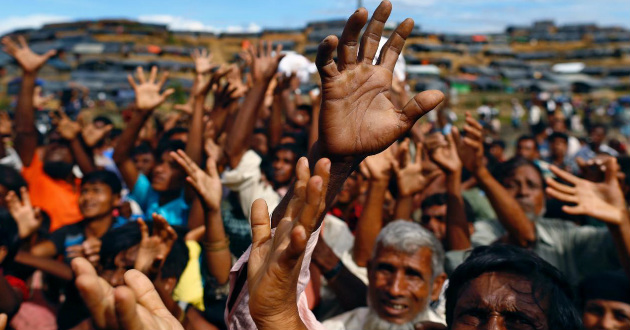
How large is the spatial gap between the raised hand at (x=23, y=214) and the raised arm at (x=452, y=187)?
236 centimetres

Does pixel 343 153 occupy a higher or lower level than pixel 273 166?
higher

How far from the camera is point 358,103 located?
5.10ft

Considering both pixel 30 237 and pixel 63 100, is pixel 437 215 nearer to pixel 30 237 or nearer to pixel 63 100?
pixel 30 237

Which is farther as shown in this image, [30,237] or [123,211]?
[123,211]

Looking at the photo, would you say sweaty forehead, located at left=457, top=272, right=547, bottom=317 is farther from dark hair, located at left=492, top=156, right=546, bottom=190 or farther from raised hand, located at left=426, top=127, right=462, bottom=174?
dark hair, located at left=492, top=156, right=546, bottom=190

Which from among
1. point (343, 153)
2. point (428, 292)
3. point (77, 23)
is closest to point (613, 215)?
point (428, 292)

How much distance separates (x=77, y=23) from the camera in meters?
36.1

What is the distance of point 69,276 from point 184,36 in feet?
115

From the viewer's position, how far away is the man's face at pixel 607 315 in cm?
231

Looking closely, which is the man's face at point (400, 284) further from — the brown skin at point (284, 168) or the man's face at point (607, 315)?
the brown skin at point (284, 168)

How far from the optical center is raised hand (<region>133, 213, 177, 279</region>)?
2211mm

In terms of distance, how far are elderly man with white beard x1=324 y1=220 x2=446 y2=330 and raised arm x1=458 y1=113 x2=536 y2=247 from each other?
1.65 ft

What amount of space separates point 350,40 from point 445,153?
1937mm

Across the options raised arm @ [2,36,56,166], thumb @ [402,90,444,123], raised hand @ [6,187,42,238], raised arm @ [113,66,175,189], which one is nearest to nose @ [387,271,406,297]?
thumb @ [402,90,444,123]
